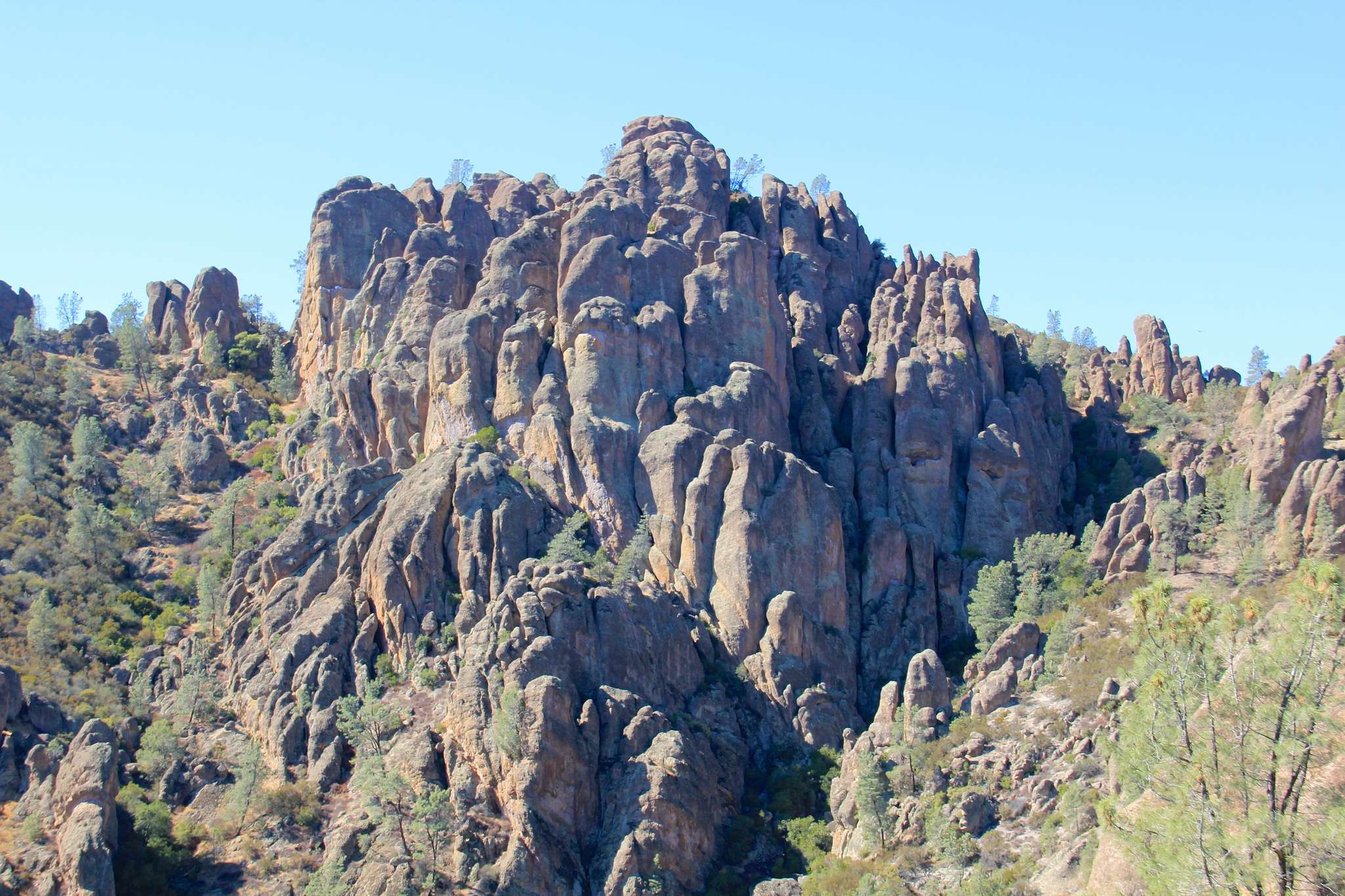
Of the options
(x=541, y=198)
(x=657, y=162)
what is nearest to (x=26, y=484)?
(x=541, y=198)

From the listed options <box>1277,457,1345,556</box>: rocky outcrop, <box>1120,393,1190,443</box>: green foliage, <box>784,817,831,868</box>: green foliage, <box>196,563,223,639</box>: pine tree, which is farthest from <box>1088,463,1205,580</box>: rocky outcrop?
<box>196,563,223,639</box>: pine tree

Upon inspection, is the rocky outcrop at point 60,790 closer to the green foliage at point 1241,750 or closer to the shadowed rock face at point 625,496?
the shadowed rock face at point 625,496

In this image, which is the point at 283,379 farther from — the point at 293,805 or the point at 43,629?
the point at 293,805

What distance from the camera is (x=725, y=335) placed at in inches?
3834

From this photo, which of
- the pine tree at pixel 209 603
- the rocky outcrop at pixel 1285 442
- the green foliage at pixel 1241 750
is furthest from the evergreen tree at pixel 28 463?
the rocky outcrop at pixel 1285 442

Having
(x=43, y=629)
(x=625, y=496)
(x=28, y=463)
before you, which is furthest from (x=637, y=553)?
(x=28, y=463)

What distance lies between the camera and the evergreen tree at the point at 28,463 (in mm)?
95062

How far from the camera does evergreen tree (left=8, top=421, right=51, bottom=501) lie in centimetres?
9506

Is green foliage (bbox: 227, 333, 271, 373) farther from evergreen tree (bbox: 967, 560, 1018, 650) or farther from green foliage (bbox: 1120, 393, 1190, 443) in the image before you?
green foliage (bbox: 1120, 393, 1190, 443)

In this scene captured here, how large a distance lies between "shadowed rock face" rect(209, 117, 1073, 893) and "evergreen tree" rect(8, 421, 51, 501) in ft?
61.1

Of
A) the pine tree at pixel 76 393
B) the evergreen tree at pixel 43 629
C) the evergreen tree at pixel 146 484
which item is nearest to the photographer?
the evergreen tree at pixel 43 629

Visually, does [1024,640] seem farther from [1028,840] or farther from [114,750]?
[114,750]

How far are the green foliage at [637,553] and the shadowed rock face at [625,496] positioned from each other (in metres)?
0.62

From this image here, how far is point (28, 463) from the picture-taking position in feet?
320
